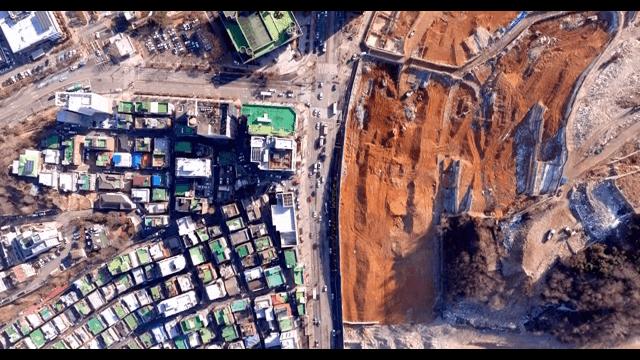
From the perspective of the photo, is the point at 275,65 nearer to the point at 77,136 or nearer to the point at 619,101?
the point at 77,136

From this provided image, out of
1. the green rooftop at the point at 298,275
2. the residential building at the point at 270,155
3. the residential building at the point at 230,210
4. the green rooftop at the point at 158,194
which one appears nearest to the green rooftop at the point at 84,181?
the green rooftop at the point at 158,194

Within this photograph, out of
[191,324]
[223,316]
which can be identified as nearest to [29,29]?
[191,324]

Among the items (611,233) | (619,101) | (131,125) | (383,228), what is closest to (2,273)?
(131,125)

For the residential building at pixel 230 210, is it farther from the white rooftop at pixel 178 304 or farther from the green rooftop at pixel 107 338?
the green rooftop at pixel 107 338

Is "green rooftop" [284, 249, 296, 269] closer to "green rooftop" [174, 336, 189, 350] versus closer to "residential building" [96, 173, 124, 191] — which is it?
"green rooftop" [174, 336, 189, 350]

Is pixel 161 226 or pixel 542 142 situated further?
pixel 161 226
